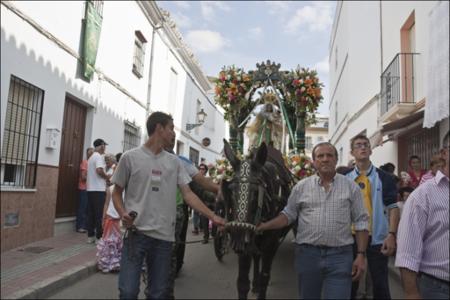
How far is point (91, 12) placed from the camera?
379 inches

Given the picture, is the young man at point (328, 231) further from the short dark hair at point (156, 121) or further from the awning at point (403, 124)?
the awning at point (403, 124)

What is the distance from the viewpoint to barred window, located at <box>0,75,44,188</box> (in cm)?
723

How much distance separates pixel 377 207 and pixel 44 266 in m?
4.80

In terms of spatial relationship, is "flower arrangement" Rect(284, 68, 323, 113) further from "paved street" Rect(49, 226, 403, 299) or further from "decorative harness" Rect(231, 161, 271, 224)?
"decorative harness" Rect(231, 161, 271, 224)

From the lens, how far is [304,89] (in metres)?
7.89

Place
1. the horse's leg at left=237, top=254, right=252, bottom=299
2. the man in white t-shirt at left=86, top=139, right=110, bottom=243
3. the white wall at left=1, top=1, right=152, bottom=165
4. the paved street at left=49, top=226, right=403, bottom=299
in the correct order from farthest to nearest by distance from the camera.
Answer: the man in white t-shirt at left=86, top=139, right=110, bottom=243 < the white wall at left=1, top=1, right=152, bottom=165 < the paved street at left=49, top=226, right=403, bottom=299 < the horse's leg at left=237, top=254, right=252, bottom=299

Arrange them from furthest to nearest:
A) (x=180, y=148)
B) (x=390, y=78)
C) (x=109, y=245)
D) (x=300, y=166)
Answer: (x=180, y=148) → (x=390, y=78) → (x=300, y=166) → (x=109, y=245)

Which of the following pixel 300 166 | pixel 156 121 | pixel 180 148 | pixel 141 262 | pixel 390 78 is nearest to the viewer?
pixel 141 262

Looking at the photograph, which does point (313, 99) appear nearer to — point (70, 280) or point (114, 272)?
point (114, 272)

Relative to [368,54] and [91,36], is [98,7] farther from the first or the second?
[368,54]

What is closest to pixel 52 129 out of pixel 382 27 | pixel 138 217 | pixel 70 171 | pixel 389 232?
pixel 70 171

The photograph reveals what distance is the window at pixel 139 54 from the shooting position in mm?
13336

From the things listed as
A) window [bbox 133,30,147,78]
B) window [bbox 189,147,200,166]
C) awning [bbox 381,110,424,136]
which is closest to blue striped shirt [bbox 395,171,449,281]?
awning [bbox 381,110,424,136]

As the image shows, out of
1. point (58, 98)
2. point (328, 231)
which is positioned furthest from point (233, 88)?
point (328, 231)
